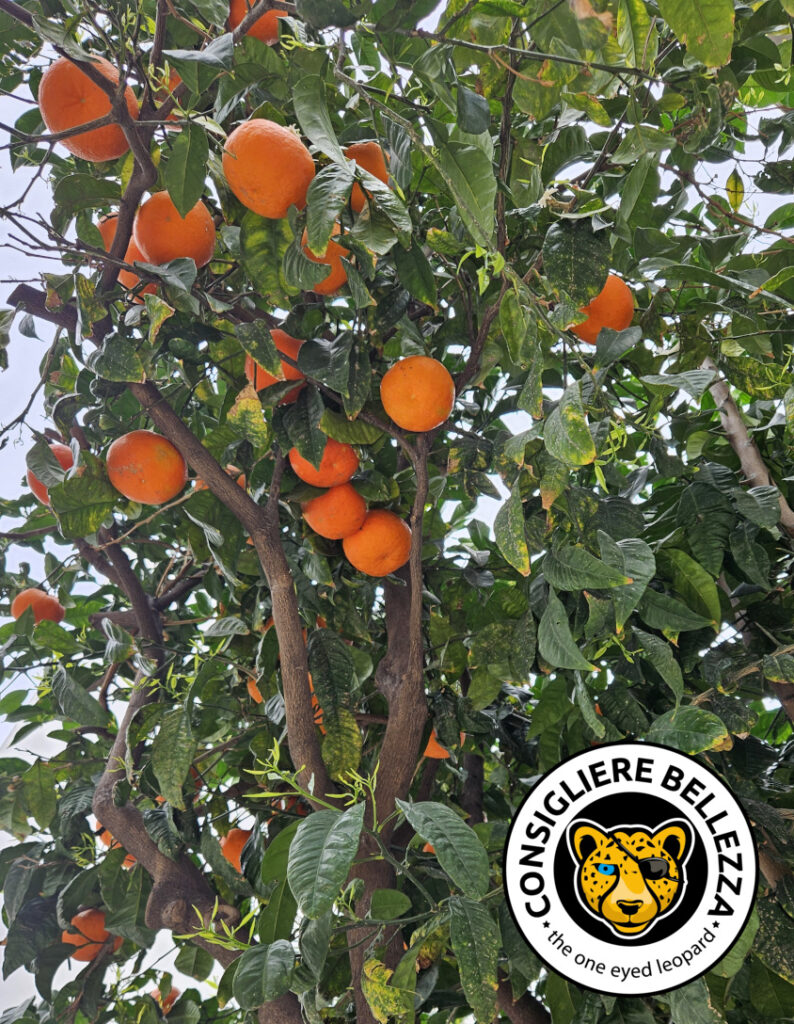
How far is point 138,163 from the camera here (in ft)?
2.47

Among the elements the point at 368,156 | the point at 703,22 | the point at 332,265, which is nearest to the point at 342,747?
the point at 332,265

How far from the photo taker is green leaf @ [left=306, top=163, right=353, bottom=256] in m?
0.60

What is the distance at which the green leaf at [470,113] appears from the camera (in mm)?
594

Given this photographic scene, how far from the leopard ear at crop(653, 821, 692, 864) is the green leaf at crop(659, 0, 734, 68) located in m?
0.66

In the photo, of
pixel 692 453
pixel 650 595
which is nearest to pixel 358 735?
pixel 650 595

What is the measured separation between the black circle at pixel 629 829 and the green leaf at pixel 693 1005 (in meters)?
0.05

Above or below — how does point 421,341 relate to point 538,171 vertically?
below

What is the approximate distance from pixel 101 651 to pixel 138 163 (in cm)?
72

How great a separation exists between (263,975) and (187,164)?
0.69 metres

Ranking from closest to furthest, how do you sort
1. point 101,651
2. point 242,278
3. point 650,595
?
point 650,595
point 242,278
point 101,651

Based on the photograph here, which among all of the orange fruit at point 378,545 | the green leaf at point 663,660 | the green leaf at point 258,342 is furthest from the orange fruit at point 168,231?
the green leaf at point 663,660

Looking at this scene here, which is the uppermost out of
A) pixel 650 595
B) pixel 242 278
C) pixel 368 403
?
pixel 242 278

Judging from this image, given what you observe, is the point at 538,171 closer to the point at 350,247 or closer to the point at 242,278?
the point at 350,247

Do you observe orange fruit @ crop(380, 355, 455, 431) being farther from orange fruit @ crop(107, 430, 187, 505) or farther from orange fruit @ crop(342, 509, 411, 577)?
orange fruit @ crop(107, 430, 187, 505)
